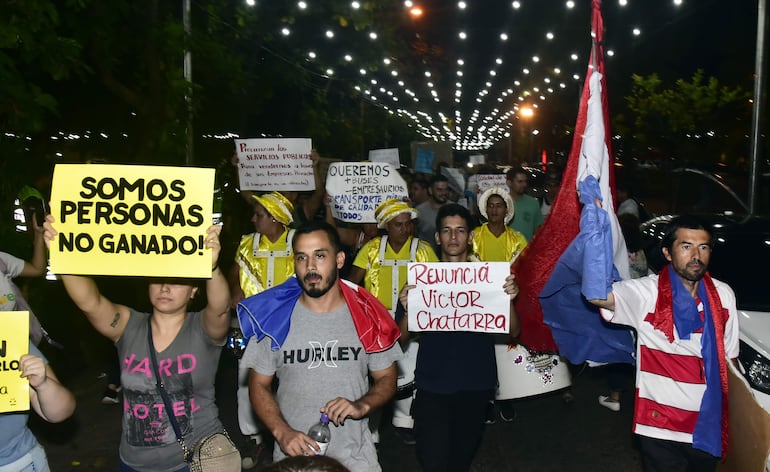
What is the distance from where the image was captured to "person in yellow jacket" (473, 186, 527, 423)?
8.21 metres

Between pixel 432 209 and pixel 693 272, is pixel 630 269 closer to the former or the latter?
pixel 432 209

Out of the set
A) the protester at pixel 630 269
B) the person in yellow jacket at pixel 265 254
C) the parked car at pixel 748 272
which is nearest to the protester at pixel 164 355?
the person in yellow jacket at pixel 265 254

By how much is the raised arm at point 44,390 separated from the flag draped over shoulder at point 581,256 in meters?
2.66

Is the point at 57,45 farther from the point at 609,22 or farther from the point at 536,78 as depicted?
the point at 536,78

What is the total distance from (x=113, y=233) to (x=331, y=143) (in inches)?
1320

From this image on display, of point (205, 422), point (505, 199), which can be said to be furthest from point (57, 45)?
point (205, 422)

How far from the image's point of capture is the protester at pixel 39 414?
12.7ft

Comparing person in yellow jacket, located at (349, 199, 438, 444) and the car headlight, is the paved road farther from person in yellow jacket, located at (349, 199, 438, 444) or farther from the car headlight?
the car headlight

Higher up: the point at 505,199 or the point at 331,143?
the point at 331,143

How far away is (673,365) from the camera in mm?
A: 4688

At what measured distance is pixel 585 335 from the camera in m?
5.39

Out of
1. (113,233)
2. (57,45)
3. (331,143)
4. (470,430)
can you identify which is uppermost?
(331,143)

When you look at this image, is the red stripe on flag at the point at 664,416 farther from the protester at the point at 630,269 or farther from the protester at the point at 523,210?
the protester at the point at 523,210

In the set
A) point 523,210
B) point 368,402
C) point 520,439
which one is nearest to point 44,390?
point 368,402
